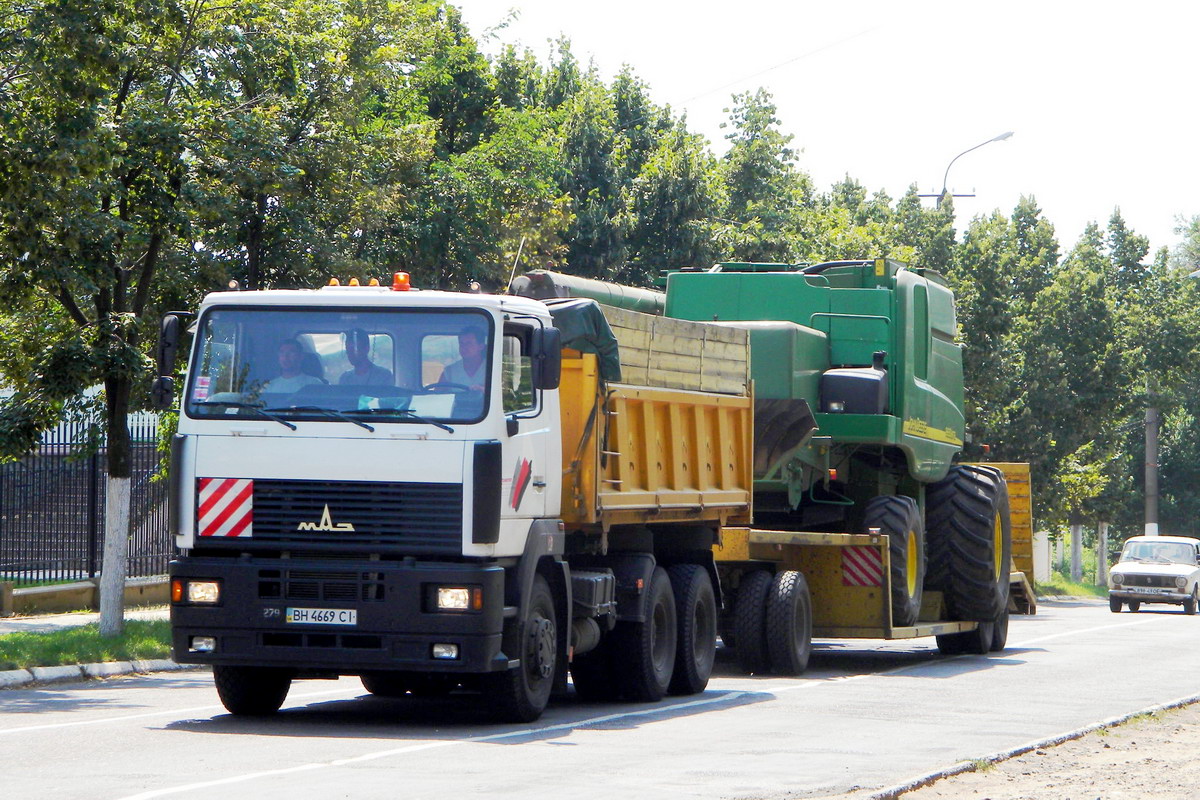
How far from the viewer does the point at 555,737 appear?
10.9m

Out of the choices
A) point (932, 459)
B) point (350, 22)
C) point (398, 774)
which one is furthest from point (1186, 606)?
point (398, 774)

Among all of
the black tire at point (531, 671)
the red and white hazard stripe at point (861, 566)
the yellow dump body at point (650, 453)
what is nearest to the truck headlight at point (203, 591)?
the black tire at point (531, 671)

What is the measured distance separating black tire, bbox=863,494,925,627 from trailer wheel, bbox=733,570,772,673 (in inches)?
61.8

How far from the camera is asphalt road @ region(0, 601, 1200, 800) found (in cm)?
871

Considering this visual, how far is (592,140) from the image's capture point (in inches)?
1419

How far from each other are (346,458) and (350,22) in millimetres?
10168

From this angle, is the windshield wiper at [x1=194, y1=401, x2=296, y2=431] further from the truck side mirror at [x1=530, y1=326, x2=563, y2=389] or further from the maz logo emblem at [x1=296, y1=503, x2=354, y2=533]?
the truck side mirror at [x1=530, y1=326, x2=563, y2=389]

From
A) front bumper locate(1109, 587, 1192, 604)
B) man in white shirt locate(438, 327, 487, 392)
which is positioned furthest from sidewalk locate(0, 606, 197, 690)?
front bumper locate(1109, 587, 1192, 604)

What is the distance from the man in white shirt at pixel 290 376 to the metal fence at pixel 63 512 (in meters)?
9.32

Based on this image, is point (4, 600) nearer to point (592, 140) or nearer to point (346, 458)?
point (346, 458)

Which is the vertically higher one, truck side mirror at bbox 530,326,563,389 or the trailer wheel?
truck side mirror at bbox 530,326,563,389

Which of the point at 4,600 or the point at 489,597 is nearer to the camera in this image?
the point at 489,597

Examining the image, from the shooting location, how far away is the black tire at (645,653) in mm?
13266

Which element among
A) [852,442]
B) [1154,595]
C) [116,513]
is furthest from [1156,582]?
[116,513]
